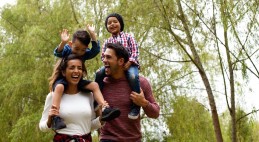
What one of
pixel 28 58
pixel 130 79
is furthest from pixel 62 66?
pixel 28 58

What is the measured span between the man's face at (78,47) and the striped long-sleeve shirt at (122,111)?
386 millimetres

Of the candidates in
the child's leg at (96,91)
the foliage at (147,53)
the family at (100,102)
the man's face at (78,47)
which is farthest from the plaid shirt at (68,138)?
the foliage at (147,53)

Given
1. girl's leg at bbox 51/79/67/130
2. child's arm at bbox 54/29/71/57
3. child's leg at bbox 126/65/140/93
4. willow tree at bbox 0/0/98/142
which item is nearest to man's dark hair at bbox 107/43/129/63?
child's leg at bbox 126/65/140/93

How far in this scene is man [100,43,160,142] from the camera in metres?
2.36

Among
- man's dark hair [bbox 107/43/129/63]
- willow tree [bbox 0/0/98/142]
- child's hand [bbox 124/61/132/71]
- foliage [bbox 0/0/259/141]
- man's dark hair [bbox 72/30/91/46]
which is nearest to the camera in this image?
man's dark hair [bbox 107/43/129/63]

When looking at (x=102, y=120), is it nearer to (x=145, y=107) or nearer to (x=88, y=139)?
(x=88, y=139)

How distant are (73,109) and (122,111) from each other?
0.30 m

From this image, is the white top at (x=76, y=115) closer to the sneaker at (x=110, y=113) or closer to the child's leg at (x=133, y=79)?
the sneaker at (x=110, y=113)

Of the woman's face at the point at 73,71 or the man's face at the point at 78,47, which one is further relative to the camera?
the man's face at the point at 78,47

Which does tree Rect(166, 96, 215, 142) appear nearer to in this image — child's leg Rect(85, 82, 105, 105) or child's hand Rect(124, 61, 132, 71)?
child's hand Rect(124, 61, 132, 71)

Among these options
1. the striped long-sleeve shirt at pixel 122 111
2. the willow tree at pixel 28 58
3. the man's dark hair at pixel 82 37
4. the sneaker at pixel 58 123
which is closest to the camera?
the sneaker at pixel 58 123

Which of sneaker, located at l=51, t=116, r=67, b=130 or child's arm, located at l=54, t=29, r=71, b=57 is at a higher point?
child's arm, located at l=54, t=29, r=71, b=57

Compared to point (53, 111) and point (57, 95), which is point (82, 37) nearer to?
point (57, 95)

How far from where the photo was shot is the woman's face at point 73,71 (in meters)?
2.37
